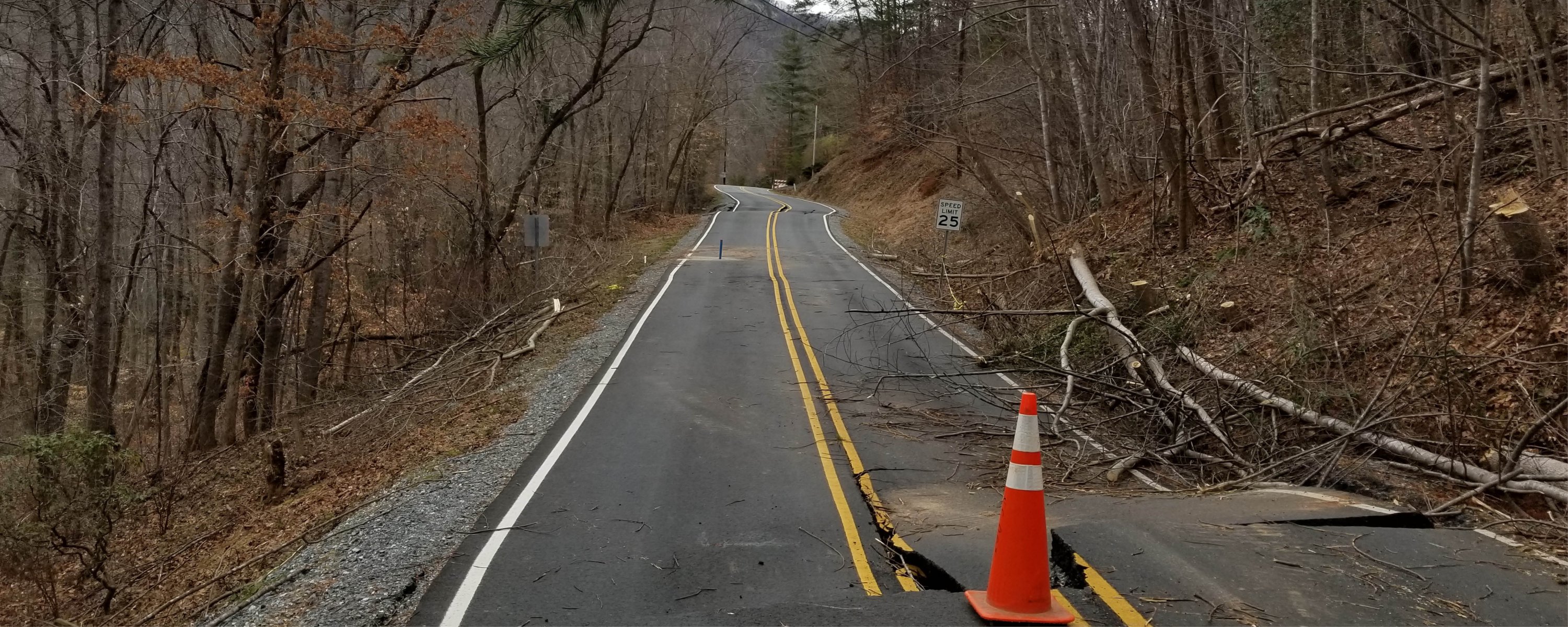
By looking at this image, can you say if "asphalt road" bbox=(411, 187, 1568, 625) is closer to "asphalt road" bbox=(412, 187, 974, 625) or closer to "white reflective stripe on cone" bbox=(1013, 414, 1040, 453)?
"asphalt road" bbox=(412, 187, 974, 625)

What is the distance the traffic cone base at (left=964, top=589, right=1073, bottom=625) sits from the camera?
3799mm

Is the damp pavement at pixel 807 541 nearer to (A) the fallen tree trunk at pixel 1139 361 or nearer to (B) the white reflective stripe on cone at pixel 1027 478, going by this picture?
(B) the white reflective stripe on cone at pixel 1027 478

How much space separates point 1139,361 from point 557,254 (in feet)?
72.2

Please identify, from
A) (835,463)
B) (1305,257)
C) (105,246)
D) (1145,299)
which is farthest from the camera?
(105,246)

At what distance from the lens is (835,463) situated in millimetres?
7789

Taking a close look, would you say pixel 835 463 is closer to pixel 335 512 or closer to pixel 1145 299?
pixel 335 512

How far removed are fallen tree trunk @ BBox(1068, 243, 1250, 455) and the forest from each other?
0.07m

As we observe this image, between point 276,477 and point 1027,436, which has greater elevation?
point 1027,436

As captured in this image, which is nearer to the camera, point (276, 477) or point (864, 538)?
point (864, 538)

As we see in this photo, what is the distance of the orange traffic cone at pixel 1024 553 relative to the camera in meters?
3.87

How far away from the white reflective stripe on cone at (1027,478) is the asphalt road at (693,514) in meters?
0.65

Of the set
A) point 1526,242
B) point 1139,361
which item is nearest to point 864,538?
point 1139,361

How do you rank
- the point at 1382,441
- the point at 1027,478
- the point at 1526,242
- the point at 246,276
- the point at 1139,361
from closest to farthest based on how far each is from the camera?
the point at 1027,478, the point at 1382,441, the point at 1526,242, the point at 1139,361, the point at 246,276

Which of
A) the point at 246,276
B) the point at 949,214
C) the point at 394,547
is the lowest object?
the point at 394,547
